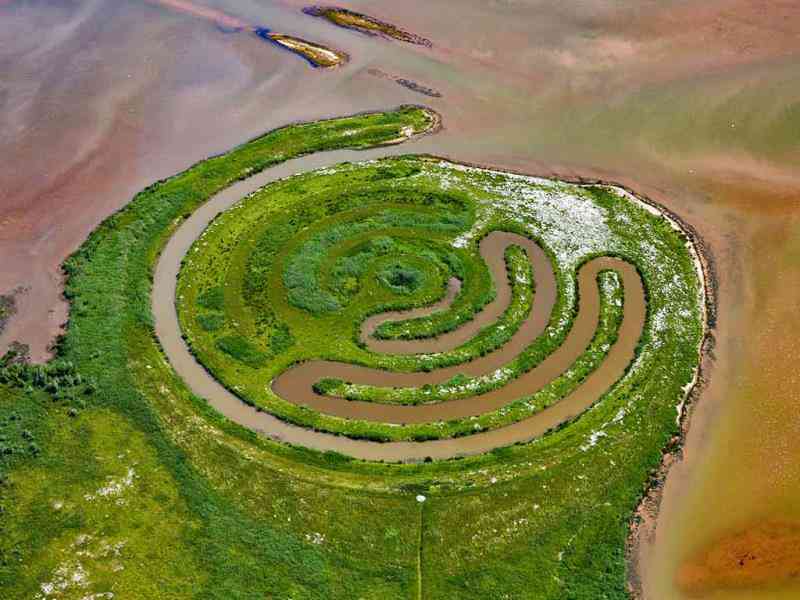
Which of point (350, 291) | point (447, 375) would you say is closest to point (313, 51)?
point (350, 291)

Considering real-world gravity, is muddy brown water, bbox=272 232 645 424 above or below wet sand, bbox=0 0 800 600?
below

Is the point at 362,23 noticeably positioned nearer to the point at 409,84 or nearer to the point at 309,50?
the point at 309,50

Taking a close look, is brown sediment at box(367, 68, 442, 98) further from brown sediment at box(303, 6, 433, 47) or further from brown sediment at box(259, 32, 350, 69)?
brown sediment at box(303, 6, 433, 47)

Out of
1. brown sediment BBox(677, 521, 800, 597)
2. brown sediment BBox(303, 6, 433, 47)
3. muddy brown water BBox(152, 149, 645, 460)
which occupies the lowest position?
brown sediment BBox(677, 521, 800, 597)

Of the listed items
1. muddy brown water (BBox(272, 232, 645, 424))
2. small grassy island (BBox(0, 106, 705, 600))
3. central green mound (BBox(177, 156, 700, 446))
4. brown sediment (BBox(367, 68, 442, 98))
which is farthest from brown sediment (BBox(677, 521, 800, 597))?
brown sediment (BBox(367, 68, 442, 98))

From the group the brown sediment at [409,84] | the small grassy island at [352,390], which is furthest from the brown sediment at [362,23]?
the small grassy island at [352,390]

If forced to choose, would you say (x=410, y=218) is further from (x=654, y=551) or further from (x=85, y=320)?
(x=654, y=551)

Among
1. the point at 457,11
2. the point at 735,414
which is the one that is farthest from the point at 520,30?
the point at 735,414
